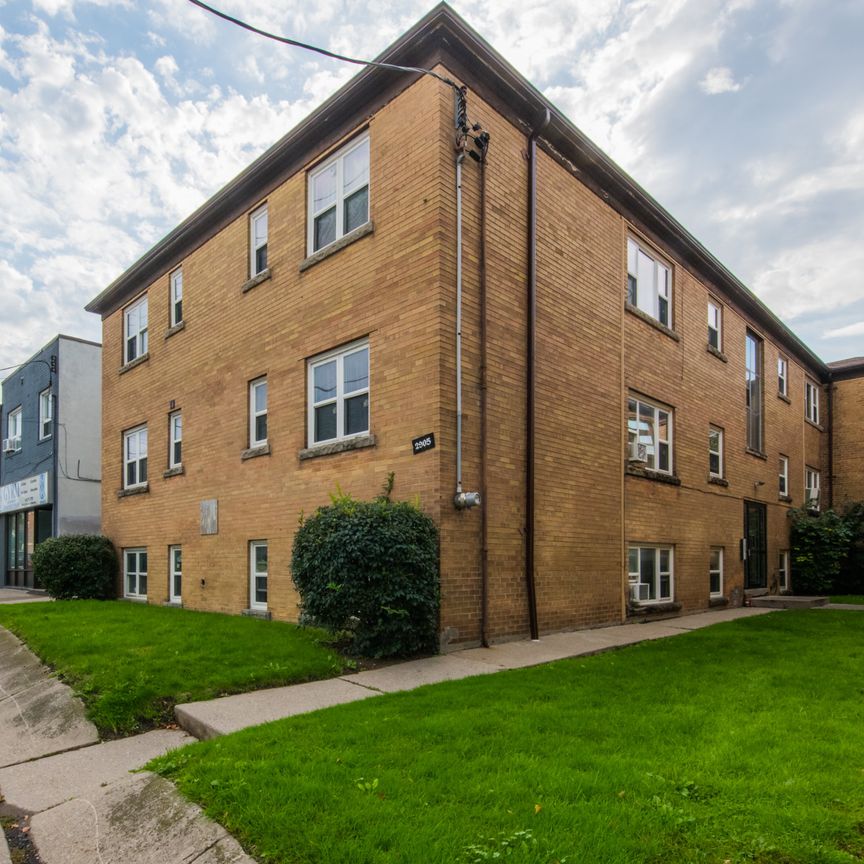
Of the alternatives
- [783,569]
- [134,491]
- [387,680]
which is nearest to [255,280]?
[134,491]

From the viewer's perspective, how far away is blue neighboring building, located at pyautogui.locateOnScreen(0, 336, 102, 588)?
849 inches

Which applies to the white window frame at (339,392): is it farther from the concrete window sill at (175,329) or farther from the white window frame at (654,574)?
the white window frame at (654,574)

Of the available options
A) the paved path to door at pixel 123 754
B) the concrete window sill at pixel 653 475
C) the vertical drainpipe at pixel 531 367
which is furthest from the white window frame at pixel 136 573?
the concrete window sill at pixel 653 475

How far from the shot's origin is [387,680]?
22.9 ft

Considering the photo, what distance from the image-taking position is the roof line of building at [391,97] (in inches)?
360

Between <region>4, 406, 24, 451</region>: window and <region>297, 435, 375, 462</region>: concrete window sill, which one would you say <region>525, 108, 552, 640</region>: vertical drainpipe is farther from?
<region>4, 406, 24, 451</region>: window

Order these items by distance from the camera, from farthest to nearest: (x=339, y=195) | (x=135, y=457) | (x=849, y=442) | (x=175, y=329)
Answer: (x=849, y=442) → (x=135, y=457) → (x=175, y=329) → (x=339, y=195)

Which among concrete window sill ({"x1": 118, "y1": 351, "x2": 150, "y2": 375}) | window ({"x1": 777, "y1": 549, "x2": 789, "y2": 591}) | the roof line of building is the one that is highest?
the roof line of building

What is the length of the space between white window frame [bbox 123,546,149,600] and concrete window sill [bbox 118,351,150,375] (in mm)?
4181

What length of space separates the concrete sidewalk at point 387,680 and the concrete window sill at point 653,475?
112 inches

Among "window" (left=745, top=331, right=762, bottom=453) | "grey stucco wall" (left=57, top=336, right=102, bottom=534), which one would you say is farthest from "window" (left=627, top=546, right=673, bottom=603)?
"grey stucco wall" (left=57, top=336, right=102, bottom=534)

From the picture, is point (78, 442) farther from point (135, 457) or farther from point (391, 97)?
point (391, 97)

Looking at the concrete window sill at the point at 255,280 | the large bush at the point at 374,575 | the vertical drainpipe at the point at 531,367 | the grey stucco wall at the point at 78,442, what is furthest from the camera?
the grey stucco wall at the point at 78,442

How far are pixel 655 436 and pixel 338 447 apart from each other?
6.63 meters
